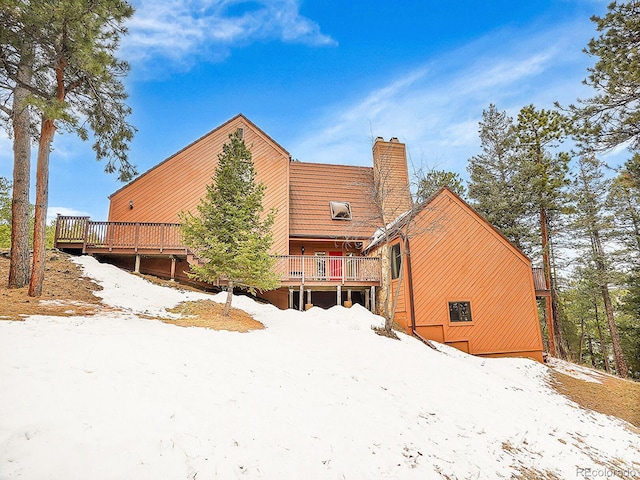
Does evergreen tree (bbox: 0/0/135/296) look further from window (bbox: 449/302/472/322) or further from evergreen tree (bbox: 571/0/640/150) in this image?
window (bbox: 449/302/472/322)

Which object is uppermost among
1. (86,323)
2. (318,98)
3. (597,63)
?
(318,98)

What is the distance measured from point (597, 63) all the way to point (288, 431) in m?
10.3

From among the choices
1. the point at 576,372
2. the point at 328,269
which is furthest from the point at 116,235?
the point at 576,372

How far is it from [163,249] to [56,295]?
5648 millimetres

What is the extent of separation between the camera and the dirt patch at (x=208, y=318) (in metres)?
7.96

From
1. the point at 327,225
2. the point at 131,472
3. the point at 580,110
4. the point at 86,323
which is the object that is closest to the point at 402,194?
the point at 327,225

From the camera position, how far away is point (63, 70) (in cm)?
835

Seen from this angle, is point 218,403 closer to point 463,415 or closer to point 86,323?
point 86,323

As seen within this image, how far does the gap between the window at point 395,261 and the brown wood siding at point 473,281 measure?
0.63 m

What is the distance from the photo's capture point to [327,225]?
18.5 metres

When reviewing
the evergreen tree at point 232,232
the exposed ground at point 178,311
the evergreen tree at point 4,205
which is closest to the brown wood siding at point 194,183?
the exposed ground at point 178,311

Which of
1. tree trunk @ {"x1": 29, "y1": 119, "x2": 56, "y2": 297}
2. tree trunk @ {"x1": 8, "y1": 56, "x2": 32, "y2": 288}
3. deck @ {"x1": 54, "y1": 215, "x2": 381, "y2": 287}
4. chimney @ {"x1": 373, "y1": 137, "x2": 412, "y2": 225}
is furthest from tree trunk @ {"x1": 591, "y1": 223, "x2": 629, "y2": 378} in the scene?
tree trunk @ {"x1": 8, "y1": 56, "x2": 32, "y2": 288}

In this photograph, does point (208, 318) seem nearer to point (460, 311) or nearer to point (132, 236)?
point (132, 236)

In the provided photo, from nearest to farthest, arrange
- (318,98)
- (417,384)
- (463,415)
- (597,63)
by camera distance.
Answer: (463,415) < (417,384) < (597,63) < (318,98)
